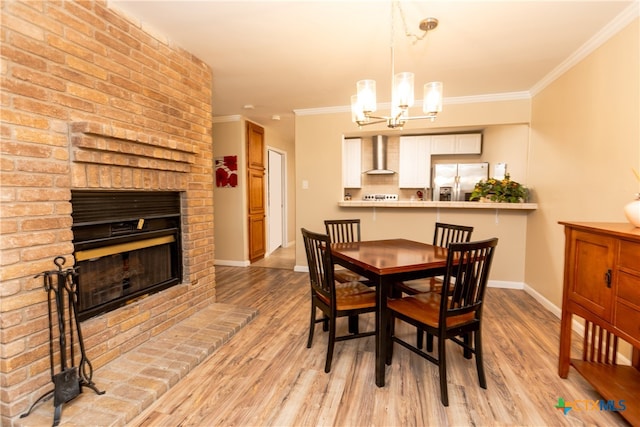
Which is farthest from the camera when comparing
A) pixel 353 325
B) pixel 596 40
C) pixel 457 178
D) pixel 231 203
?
pixel 457 178

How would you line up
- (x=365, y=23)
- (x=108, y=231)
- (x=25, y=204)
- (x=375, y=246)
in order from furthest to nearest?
(x=375, y=246) < (x=365, y=23) < (x=108, y=231) < (x=25, y=204)

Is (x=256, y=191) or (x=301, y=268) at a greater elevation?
(x=256, y=191)

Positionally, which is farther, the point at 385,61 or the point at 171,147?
the point at 385,61

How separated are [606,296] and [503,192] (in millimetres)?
2375

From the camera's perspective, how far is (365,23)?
2201mm

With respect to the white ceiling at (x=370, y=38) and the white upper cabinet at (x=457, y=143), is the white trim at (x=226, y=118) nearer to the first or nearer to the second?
the white ceiling at (x=370, y=38)

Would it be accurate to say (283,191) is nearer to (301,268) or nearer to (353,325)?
(301,268)

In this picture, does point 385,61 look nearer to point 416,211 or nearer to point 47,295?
point 416,211

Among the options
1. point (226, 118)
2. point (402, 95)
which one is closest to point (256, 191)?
point (226, 118)

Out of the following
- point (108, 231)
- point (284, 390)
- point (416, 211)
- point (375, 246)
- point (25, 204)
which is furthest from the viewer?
point (416, 211)

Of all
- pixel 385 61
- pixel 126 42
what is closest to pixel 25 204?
pixel 126 42

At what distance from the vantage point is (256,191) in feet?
17.4

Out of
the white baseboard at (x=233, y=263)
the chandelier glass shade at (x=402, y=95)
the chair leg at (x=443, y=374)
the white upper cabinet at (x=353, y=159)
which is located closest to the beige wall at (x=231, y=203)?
the white baseboard at (x=233, y=263)

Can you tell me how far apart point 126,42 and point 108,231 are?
128 cm
